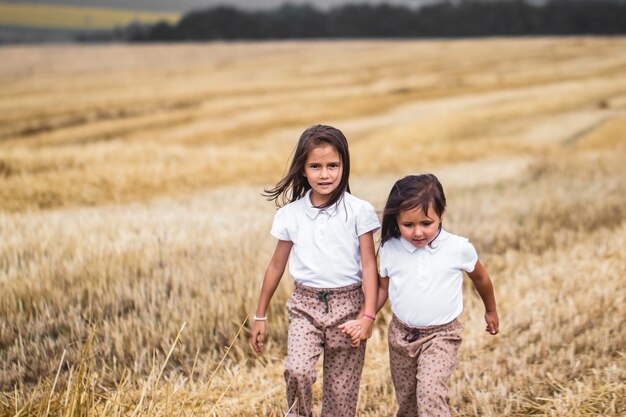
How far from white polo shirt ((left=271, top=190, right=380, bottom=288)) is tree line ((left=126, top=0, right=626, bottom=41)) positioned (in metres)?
57.1

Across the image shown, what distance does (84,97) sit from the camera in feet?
76.9

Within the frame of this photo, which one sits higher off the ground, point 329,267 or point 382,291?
point 329,267

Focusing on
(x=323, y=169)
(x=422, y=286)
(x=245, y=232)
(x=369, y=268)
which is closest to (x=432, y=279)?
(x=422, y=286)

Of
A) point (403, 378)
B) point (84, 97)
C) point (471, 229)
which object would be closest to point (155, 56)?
point (84, 97)

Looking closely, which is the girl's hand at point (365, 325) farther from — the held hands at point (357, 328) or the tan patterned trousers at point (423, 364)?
the tan patterned trousers at point (423, 364)

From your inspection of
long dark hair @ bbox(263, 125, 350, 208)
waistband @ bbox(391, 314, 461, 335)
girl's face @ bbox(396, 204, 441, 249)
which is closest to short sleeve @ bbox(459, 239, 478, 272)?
girl's face @ bbox(396, 204, 441, 249)

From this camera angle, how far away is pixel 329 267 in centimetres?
298

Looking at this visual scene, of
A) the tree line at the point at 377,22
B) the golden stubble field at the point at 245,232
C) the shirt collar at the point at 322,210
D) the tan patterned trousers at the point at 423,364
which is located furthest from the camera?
the tree line at the point at 377,22

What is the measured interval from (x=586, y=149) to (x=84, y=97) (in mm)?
16514

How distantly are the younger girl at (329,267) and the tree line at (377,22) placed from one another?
5713cm

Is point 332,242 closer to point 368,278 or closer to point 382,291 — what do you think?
point 368,278

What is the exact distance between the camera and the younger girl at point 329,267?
2955 mm

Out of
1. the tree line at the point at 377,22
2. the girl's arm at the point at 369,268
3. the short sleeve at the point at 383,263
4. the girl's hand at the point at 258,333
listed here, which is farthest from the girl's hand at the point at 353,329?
the tree line at the point at 377,22

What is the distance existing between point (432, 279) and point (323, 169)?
0.65 meters
